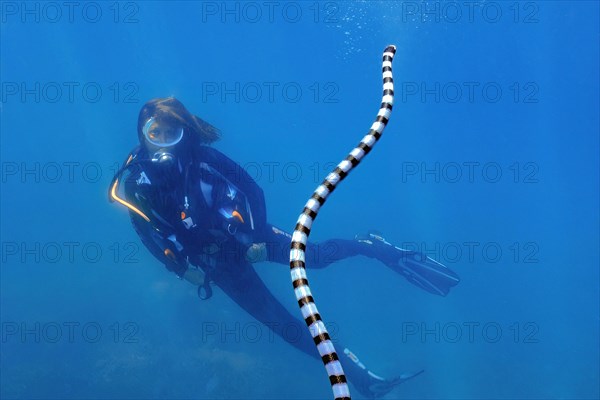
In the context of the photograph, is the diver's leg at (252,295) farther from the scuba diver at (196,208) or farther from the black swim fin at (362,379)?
the black swim fin at (362,379)

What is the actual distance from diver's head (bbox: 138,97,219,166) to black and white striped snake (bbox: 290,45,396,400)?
396 cm

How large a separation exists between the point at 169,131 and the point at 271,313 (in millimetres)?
2914

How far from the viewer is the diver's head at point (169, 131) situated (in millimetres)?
7270

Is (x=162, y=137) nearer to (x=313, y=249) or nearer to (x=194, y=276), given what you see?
(x=194, y=276)

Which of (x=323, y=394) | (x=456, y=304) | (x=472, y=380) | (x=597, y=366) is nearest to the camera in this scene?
(x=323, y=394)

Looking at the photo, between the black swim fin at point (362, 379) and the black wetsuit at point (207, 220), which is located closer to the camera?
the black wetsuit at point (207, 220)

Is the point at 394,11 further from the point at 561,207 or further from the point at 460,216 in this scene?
the point at 561,207

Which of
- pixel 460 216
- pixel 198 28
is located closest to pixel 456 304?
pixel 460 216

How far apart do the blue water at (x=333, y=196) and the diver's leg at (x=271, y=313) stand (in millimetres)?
4282

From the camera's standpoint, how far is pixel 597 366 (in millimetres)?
17625

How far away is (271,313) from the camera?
8.53 meters

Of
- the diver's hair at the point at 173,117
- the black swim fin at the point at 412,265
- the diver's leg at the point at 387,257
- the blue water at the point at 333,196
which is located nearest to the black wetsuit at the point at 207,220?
the diver's hair at the point at 173,117

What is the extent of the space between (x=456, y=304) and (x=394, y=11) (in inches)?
409

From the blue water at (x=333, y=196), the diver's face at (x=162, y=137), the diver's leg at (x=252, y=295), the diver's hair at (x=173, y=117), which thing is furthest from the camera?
the blue water at (x=333, y=196)
